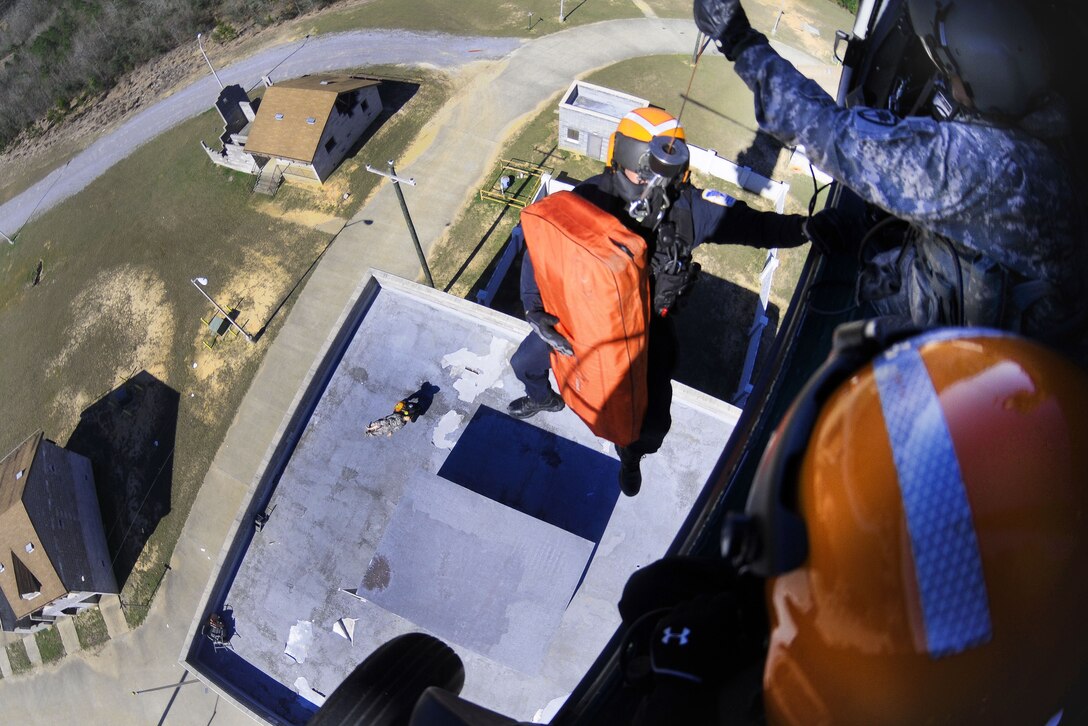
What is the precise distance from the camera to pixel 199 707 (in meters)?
13.0

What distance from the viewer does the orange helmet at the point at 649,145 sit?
4.59 meters

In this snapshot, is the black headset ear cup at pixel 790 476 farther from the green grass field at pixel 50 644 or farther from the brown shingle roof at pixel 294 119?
the brown shingle roof at pixel 294 119

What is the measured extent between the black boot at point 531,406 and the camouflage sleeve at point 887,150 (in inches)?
237

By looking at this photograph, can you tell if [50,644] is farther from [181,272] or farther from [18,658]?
[181,272]

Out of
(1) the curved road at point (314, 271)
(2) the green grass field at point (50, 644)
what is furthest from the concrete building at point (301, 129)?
(2) the green grass field at point (50, 644)

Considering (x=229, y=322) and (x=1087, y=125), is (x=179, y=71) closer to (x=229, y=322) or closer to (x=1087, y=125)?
(x=229, y=322)

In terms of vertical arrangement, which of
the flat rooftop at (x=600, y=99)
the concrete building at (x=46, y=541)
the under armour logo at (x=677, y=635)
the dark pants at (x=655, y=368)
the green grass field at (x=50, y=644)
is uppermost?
the under armour logo at (x=677, y=635)

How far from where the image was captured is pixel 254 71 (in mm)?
24406

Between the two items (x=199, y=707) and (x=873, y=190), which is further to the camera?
(x=199, y=707)

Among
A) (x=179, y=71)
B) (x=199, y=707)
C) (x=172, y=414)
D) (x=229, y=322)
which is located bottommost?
(x=199, y=707)

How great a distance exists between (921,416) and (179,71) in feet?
116

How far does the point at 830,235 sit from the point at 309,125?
20.0 metres

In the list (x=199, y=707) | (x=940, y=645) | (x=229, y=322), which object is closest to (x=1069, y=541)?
(x=940, y=645)

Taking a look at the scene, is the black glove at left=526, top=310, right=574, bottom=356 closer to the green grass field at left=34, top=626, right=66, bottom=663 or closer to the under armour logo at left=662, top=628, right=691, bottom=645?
the under armour logo at left=662, top=628, right=691, bottom=645
